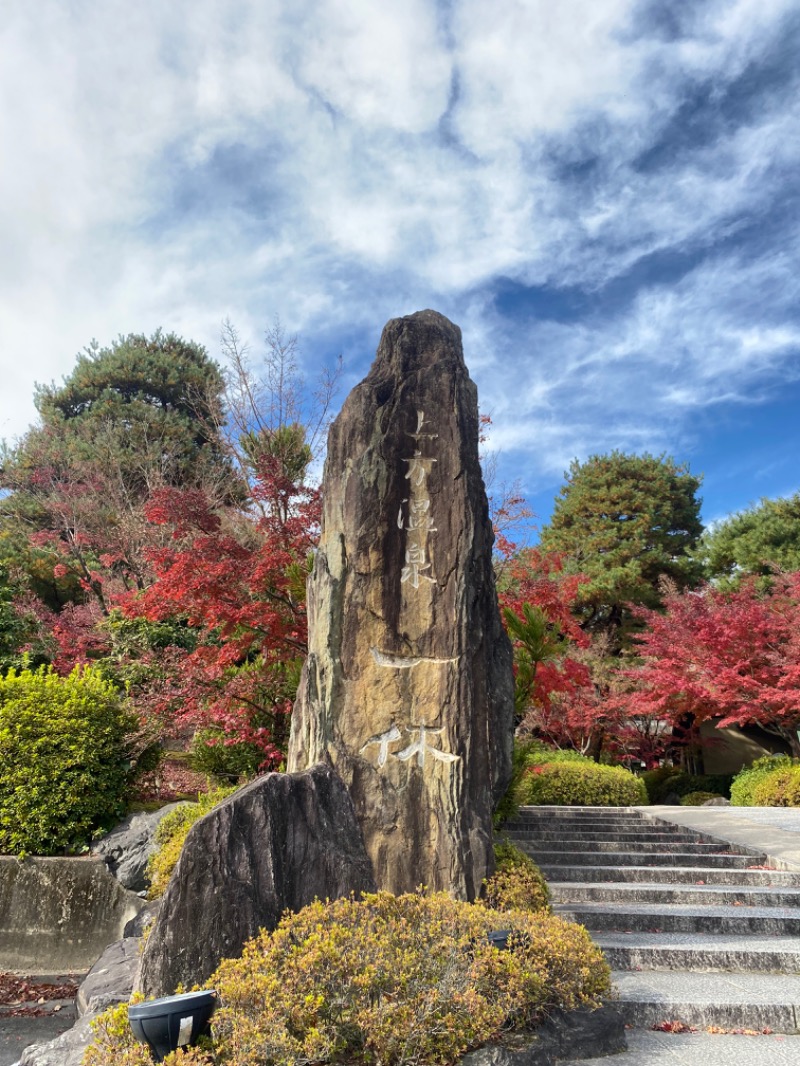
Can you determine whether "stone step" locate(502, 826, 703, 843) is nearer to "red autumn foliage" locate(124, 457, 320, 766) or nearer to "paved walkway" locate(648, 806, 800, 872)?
"paved walkway" locate(648, 806, 800, 872)

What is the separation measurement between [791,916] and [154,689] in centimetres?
672

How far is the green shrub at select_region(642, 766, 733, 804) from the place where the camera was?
17547 mm

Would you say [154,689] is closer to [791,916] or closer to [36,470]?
[791,916]

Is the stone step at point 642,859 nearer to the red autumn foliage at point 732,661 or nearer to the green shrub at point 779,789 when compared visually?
the green shrub at point 779,789

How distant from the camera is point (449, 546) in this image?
5250mm

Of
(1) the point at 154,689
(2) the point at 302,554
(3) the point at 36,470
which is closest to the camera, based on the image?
(2) the point at 302,554

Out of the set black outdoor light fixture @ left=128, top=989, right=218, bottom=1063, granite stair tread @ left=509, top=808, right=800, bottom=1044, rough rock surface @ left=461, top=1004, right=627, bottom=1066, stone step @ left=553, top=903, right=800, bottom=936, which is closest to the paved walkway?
granite stair tread @ left=509, top=808, right=800, bottom=1044

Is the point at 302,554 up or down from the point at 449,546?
up

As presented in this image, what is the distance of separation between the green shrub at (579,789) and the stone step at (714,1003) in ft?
28.7

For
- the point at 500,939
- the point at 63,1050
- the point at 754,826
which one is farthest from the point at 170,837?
the point at 754,826

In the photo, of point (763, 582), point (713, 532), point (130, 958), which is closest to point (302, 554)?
point (130, 958)

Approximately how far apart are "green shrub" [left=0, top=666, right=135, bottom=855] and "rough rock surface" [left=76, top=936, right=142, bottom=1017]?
2.11 meters

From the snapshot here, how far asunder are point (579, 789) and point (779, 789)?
3.92m

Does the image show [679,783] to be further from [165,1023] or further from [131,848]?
[165,1023]
